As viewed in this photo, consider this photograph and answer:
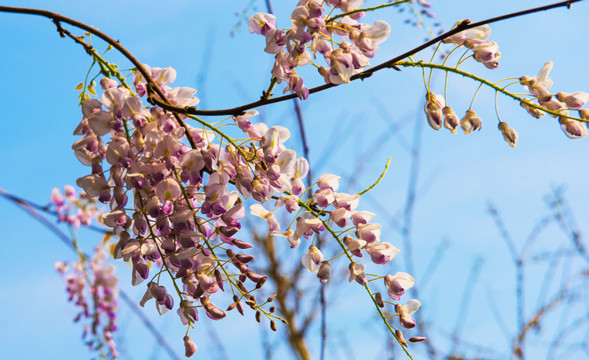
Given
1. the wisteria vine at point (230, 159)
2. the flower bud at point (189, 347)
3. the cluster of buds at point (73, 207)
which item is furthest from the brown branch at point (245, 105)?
the cluster of buds at point (73, 207)

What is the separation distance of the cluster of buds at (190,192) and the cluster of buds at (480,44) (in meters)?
0.32

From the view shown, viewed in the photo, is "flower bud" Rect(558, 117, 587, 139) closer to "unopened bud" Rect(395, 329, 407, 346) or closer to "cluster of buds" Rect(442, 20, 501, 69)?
"cluster of buds" Rect(442, 20, 501, 69)

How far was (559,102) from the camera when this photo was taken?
97cm

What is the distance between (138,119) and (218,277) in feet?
0.99

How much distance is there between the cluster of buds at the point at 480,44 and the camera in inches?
38.5

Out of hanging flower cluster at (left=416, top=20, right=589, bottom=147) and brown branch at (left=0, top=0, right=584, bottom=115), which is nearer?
brown branch at (left=0, top=0, right=584, bottom=115)

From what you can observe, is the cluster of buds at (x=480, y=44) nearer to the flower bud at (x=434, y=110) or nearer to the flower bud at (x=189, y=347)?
the flower bud at (x=434, y=110)

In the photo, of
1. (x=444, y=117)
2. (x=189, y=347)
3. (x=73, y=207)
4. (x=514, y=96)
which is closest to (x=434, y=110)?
(x=444, y=117)

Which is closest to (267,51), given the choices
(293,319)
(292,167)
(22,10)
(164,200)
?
(292,167)

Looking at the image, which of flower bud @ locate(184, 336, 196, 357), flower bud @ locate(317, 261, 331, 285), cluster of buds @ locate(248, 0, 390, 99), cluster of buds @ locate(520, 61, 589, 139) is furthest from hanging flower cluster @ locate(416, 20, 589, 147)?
flower bud @ locate(184, 336, 196, 357)

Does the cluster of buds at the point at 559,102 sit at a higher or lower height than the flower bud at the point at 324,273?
higher

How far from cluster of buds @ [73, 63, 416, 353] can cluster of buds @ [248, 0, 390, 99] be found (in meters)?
0.11

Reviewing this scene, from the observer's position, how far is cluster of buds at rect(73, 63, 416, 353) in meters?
0.96

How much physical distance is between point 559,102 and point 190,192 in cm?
65
